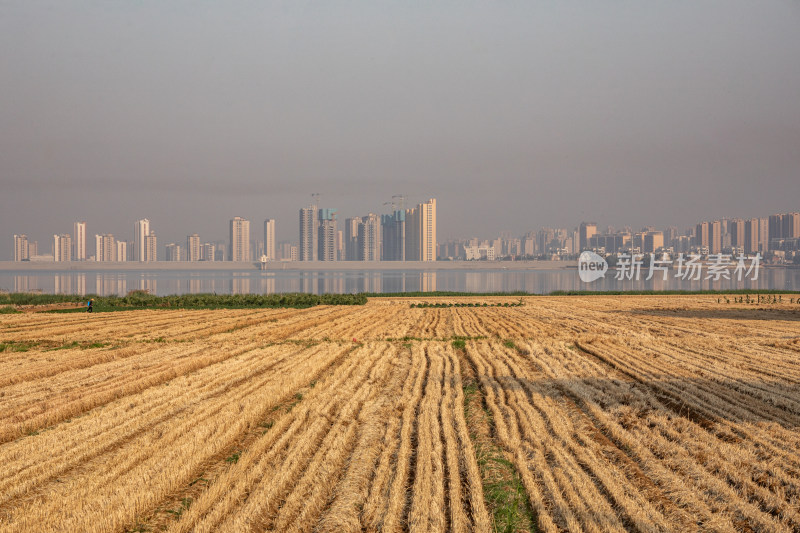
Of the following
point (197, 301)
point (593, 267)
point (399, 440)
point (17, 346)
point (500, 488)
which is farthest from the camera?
point (593, 267)

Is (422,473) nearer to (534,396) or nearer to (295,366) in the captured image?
(534,396)

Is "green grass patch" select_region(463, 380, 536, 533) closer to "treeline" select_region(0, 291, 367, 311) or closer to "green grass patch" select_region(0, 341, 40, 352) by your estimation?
"green grass patch" select_region(0, 341, 40, 352)

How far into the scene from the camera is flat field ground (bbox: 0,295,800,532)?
6199mm

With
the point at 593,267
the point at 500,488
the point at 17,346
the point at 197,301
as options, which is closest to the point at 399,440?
the point at 500,488

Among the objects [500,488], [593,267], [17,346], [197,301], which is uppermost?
[593,267]

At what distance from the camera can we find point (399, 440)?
28.9ft

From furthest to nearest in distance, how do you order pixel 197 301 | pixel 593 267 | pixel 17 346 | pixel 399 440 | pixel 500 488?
pixel 593 267, pixel 197 301, pixel 17 346, pixel 399 440, pixel 500 488

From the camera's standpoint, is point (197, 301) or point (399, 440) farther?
point (197, 301)

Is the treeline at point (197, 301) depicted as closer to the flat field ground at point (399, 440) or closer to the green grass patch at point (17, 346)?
the green grass patch at point (17, 346)

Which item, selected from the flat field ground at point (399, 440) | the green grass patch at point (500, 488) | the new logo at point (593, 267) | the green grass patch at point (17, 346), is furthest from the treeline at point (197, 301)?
the new logo at point (593, 267)

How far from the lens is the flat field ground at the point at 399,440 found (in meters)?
6.20

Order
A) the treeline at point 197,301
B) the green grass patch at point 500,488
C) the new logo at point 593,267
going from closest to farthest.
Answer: the green grass patch at point 500,488 → the treeline at point 197,301 → the new logo at point 593,267

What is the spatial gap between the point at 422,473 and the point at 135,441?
15.1 ft

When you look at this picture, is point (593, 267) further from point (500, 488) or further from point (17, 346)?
point (500, 488)
